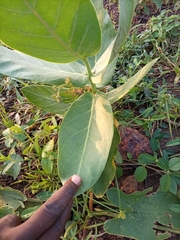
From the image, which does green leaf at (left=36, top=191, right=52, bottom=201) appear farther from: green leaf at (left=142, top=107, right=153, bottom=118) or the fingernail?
green leaf at (left=142, top=107, right=153, bottom=118)

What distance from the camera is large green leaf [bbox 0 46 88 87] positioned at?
904 millimetres

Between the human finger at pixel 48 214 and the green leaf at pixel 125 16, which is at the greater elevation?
the green leaf at pixel 125 16

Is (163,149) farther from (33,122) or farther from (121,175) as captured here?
(33,122)

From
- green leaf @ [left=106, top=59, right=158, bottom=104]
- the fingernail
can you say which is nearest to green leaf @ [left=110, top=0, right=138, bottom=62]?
green leaf @ [left=106, top=59, right=158, bottom=104]

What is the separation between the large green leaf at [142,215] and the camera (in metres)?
0.92

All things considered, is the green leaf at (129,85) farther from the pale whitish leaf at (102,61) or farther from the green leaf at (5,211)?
the green leaf at (5,211)

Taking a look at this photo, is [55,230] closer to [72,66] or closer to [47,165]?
[47,165]

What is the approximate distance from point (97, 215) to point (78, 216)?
0.21 feet

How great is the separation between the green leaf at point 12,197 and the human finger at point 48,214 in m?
0.29

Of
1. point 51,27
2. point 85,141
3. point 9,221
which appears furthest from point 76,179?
point 51,27

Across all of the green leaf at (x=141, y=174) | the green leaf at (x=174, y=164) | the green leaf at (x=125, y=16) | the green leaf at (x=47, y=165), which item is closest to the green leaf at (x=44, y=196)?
the green leaf at (x=47, y=165)

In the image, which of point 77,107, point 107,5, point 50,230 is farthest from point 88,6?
point 107,5

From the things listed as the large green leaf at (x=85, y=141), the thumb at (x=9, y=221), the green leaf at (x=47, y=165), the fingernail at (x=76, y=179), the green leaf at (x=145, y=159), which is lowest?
the green leaf at (x=145, y=159)

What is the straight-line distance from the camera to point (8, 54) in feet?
3.15
